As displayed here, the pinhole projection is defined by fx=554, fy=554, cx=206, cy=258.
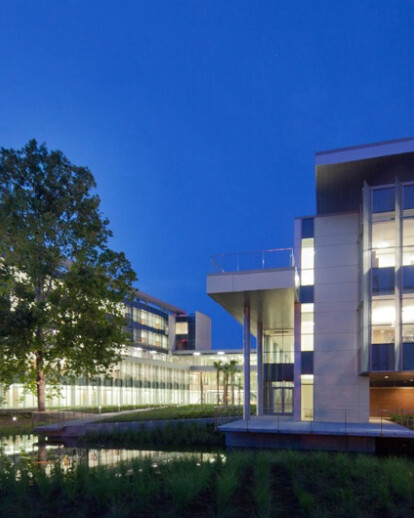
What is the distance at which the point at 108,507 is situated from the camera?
1011cm

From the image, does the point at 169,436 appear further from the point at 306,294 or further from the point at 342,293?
the point at 342,293

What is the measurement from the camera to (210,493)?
11297mm

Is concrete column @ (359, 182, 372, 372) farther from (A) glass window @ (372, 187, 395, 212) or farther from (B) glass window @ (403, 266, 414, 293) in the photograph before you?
(B) glass window @ (403, 266, 414, 293)

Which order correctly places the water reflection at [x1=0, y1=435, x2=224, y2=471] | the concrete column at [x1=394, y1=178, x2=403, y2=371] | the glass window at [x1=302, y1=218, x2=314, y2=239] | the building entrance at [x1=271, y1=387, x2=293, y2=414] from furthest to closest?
the building entrance at [x1=271, y1=387, x2=293, y2=414]
the glass window at [x1=302, y1=218, x2=314, y2=239]
the concrete column at [x1=394, y1=178, x2=403, y2=371]
the water reflection at [x1=0, y1=435, x2=224, y2=471]

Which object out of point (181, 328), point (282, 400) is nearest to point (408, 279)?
point (282, 400)

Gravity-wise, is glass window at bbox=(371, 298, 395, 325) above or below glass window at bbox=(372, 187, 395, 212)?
below

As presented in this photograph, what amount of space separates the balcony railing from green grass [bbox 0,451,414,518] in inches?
578

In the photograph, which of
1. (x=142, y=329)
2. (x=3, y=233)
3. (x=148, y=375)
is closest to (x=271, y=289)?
(x=3, y=233)

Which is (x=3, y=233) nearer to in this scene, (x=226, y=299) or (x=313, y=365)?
(x=226, y=299)

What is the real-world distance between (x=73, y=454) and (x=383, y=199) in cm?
1931

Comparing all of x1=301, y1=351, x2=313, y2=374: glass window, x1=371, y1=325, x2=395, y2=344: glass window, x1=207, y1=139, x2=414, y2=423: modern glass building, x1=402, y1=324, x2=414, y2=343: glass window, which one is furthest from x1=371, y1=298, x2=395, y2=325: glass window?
x1=301, y1=351, x2=313, y2=374: glass window

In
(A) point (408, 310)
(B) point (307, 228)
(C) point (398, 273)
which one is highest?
(B) point (307, 228)

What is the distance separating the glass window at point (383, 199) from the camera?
28.5 metres

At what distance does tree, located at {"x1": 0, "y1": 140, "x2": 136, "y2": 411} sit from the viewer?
28409mm
